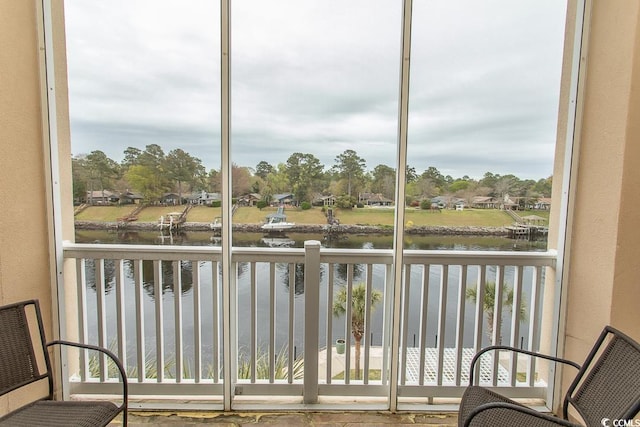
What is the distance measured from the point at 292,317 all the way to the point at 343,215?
73cm

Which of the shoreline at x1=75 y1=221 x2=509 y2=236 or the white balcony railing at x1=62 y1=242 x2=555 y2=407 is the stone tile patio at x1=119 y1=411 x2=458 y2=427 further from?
the shoreline at x1=75 y1=221 x2=509 y2=236

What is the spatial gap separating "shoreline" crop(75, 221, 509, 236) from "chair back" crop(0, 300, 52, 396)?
628 mm

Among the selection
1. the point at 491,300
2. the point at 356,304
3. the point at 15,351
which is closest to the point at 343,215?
the point at 356,304

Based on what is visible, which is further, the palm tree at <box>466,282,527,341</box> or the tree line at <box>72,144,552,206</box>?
the palm tree at <box>466,282,527,341</box>

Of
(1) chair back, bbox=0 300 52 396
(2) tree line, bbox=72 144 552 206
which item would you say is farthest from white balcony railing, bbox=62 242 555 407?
(1) chair back, bbox=0 300 52 396

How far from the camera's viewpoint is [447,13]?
187 cm

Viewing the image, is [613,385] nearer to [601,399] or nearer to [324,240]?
[601,399]

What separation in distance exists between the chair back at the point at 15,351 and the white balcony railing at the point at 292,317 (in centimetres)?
58

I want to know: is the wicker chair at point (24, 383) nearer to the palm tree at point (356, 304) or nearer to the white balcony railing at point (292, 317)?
the white balcony railing at point (292, 317)

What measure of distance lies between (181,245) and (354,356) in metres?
1.33

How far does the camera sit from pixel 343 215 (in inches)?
79.6

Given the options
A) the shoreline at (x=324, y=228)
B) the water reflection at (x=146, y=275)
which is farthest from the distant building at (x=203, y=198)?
the water reflection at (x=146, y=275)

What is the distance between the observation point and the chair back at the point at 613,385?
45.1 inches

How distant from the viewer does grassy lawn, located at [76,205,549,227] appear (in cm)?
198
